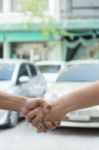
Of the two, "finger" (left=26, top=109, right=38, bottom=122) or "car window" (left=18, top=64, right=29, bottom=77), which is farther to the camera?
"car window" (left=18, top=64, right=29, bottom=77)

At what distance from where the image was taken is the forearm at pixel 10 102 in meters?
3.35

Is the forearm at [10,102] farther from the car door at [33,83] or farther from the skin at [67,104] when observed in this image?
the car door at [33,83]

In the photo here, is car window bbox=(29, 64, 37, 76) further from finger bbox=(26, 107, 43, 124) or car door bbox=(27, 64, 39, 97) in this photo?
finger bbox=(26, 107, 43, 124)

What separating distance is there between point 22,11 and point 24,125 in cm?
1386

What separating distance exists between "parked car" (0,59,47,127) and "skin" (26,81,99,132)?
6.29 m

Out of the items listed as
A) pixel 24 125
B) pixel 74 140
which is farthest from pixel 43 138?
pixel 24 125

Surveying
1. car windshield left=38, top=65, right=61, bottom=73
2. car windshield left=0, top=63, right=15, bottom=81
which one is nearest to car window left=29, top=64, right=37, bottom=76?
car windshield left=0, top=63, right=15, bottom=81

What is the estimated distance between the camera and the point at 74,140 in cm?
884

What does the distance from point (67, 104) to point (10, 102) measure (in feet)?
1.70

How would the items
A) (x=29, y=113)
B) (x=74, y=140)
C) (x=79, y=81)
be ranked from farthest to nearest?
1. (x=79, y=81)
2. (x=74, y=140)
3. (x=29, y=113)

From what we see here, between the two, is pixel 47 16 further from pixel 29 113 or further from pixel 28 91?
pixel 29 113

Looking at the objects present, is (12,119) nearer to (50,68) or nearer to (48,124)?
(48,124)

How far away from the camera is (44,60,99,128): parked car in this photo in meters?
9.15

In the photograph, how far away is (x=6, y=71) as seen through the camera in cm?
1113
